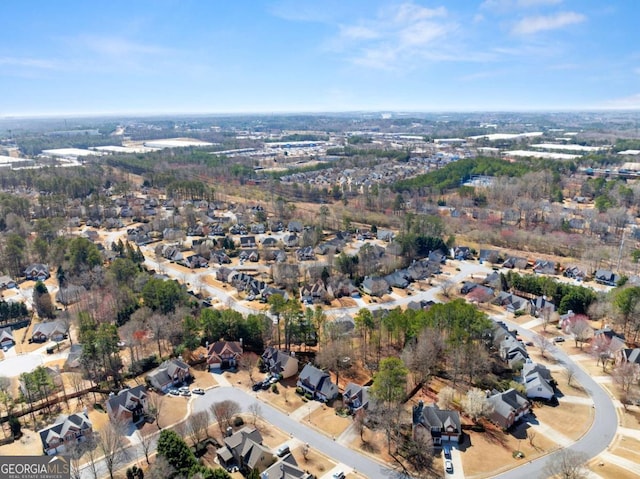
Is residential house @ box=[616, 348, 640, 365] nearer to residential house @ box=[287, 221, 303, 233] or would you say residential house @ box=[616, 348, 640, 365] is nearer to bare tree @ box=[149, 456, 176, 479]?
bare tree @ box=[149, 456, 176, 479]

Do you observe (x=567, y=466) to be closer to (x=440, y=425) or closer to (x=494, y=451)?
(x=494, y=451)

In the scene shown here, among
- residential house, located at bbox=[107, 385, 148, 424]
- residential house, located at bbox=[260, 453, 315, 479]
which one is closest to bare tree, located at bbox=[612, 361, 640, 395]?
residential house, located at bbox=[260, 453, 315, 479]

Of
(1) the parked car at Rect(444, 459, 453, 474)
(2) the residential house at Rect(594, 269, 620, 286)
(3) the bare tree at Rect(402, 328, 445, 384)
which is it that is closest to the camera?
(1) the parked car at Rect(444, 459, 453, 474)

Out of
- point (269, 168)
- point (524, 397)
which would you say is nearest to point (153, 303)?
point (524, 397)

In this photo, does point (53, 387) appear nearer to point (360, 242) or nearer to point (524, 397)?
point (524, 397)

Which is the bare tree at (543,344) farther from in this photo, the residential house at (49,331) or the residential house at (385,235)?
the residential house at (49,331)

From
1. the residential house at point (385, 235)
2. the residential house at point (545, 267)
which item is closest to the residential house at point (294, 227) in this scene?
the residential house at point (385, 235)

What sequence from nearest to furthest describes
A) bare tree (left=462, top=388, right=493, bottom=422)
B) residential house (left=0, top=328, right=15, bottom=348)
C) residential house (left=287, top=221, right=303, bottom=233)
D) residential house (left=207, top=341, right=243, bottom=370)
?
bare tree (left=462, top=388, right=493, bottom=422), residential house (left=207, top=341, right=243, bottom=370), residential house (left=0, top=328, right=15, bottom=348), residential house (left=287, top=221, right=303, bottom=233)
